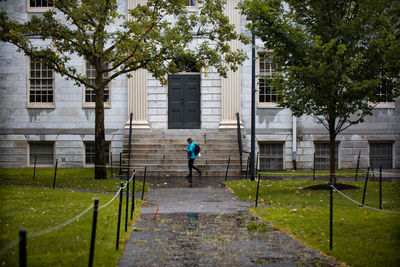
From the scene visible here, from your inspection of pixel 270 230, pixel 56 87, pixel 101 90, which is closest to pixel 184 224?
pixel 270 230

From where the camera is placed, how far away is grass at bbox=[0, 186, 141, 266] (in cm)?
685

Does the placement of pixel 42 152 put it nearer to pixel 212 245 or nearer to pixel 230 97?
pixel 230 97

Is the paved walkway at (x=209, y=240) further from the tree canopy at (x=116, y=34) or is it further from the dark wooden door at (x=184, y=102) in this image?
the dark wooden door at (x=184, y=102)

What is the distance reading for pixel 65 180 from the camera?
1750 centimetres

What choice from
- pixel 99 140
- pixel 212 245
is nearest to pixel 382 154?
pixel 99 140

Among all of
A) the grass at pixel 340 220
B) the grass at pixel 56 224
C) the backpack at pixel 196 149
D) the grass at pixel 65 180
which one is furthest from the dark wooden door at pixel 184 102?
the grass at pixel 56 224

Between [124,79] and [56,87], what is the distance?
131 inches

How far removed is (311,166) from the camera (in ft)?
77.0

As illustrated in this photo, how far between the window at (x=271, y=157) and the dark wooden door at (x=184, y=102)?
3436mm

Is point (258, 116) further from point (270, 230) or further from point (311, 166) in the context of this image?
point (270, 230)

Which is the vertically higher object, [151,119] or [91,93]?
[91,93]

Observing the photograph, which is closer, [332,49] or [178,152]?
[332,49]

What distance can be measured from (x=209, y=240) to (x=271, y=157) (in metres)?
15.6

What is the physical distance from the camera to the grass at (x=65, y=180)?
51.4 ft
